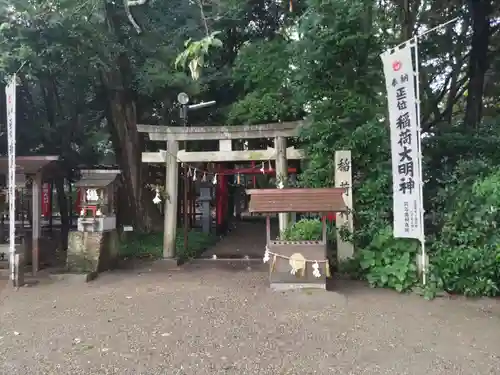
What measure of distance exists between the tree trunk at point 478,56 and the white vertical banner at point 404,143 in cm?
557

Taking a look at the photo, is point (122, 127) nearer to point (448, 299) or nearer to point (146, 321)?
point (146, 321)

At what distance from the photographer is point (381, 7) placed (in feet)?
40.3

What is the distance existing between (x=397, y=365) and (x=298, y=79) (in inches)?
241

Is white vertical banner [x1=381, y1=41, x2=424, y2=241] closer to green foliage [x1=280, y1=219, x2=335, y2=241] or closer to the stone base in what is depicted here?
green foliage [x1=280, y1=219, x2=335, y2=241]

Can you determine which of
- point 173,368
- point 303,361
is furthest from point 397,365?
point 173,368

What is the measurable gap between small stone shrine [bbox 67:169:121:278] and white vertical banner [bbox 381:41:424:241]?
563 cm

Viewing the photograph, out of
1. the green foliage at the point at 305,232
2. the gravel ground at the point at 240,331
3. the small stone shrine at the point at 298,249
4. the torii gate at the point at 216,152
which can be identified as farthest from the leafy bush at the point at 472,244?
the torii gate at the point at 216,152

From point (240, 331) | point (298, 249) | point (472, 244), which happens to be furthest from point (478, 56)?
point (240, 331)

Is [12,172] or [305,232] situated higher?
[12,172]

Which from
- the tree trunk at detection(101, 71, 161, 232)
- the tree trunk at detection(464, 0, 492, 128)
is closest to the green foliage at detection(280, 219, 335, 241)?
the tree trunk at detection(464, 0, 492, 128)

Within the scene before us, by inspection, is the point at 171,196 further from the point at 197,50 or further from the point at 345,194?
the point at 197,50

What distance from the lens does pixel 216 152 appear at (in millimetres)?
10641

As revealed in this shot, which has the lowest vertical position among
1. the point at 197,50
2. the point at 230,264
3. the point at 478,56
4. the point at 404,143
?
the point at 230,264

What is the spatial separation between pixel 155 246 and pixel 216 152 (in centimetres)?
351
